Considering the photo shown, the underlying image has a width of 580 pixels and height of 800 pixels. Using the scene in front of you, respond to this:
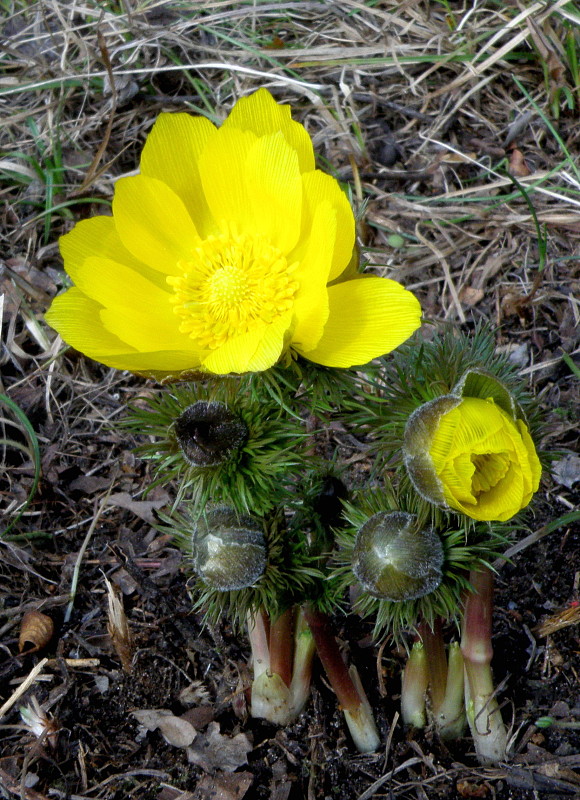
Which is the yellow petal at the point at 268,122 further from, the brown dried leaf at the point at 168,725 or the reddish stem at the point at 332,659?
the brown dried leaf at the point at 168,725

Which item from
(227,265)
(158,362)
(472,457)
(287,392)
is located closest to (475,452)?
(472,457)

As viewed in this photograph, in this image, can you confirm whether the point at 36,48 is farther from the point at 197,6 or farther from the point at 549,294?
the point at 549,294

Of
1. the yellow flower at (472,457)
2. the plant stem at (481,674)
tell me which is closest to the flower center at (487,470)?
the yellow flower at (472,457)

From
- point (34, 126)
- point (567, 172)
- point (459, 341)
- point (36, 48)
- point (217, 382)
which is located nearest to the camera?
point (217, 382)

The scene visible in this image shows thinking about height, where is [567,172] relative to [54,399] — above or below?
above

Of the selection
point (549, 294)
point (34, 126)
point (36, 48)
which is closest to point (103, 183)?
point (34, 126)

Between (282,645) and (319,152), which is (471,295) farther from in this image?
(282,645)
